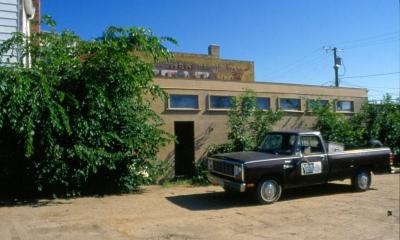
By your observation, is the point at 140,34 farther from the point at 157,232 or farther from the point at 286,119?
the point at 286,119

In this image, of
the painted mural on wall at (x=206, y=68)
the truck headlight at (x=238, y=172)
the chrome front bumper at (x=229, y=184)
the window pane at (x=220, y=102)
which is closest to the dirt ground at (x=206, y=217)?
the chrome front bumper at (x=229, y=184)

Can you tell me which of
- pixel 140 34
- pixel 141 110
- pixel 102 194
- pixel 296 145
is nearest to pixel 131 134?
pixel 141 110

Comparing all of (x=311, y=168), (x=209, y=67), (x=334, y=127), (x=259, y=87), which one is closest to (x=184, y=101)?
(x=259, y=87)

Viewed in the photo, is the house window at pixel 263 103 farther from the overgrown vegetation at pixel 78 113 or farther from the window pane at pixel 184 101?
the overgrown vegetation at pixel 78 113

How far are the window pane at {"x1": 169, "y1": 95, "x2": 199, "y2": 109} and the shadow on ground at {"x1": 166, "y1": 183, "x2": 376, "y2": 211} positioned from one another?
3906mm

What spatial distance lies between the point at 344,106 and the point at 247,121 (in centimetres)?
587

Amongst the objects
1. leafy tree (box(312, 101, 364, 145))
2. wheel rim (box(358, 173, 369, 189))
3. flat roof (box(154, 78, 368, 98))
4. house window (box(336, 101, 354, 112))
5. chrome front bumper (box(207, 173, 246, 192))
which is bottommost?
wheel rim (box(358, 173, 369, 189))

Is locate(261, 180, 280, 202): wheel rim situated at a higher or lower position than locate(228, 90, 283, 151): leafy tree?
lower

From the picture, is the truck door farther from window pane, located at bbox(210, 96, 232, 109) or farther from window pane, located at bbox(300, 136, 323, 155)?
window pane, located at bbox(210, 96, 232, 109)

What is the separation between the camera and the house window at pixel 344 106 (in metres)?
18.2

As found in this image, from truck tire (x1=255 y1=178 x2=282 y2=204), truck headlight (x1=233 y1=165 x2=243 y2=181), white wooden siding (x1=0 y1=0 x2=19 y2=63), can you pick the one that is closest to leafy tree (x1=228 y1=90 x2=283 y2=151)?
truck tire (x1=255 y1=178 x2=282 y2=204)

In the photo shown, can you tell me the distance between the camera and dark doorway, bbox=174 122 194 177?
1599 cm

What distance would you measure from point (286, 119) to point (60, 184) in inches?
367

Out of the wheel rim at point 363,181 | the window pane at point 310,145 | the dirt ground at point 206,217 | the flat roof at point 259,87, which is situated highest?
the flat roof at point 259,87
